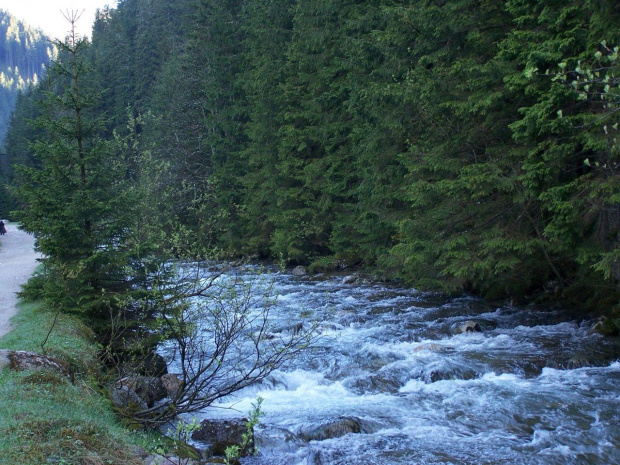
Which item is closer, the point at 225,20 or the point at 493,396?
the point at 493,396

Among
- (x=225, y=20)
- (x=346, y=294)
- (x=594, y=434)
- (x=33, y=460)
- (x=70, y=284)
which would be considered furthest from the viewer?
(x=225, y=20)

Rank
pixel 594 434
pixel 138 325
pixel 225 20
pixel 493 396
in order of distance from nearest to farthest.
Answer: pixel 594 434 → pixel 493 396 → pixel 138 325 → pixel 225 20

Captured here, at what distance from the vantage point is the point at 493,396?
356 inches

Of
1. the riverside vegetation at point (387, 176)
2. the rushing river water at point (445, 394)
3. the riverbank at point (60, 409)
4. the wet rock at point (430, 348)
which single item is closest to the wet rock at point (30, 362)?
the riverbank at point (60, 409)

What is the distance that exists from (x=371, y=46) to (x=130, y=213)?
34.4 ft

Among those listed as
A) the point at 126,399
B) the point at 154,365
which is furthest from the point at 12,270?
the point at 126,399

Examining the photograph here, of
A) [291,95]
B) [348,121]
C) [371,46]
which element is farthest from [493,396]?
[291,95]

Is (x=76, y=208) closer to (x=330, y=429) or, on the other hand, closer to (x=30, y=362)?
(x=30, y=362)

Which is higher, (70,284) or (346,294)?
→ (70,284)

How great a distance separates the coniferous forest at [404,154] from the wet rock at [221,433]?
2.58 metres

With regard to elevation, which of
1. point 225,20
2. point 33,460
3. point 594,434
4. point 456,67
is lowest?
point 594,434

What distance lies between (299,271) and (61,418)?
1735cm

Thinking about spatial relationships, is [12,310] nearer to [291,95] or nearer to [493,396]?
[493,396]

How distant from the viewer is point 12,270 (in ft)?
61.2
